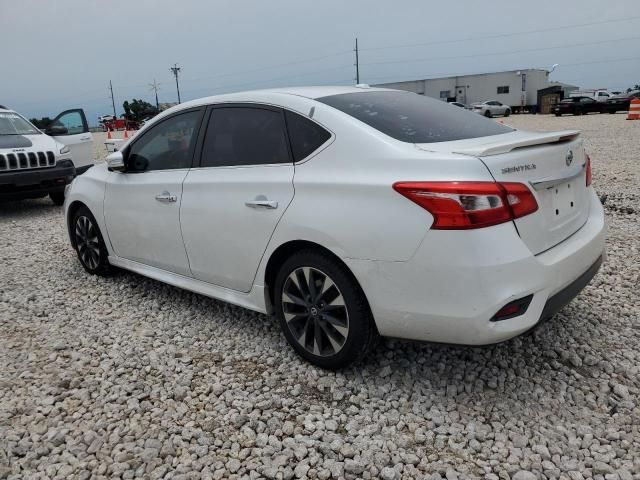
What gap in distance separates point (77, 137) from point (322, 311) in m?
8.66

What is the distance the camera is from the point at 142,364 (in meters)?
3.27

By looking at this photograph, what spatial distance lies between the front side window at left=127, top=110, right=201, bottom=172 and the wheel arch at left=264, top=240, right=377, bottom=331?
3.58ft

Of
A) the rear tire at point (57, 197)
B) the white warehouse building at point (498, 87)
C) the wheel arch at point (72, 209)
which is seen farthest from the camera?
the white warehouse building at point (498, 87)

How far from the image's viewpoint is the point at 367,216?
8.23 feet

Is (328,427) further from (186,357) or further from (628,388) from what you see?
(628,388)

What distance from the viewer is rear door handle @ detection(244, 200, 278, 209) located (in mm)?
2940

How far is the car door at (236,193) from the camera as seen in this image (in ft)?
9.89

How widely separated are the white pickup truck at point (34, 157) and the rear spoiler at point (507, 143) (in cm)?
762

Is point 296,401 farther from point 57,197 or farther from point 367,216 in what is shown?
point 57,197

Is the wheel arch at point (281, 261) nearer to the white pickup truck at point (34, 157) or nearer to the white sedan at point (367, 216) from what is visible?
the white sedan at point (367, 216)

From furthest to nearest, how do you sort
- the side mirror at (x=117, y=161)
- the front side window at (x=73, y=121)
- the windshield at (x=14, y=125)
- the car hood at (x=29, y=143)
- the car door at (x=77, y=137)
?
1. the front side window at (x=73, y=121)
2. the car door at (x=77, y=137)
3. the windshield at (x=14, y=125)
4. the car hood at (x=29, y=143)
5. the side mirror at (x=117, y=161)

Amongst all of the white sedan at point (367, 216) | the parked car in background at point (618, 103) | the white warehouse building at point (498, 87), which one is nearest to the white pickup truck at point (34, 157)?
the white sedan at point (367, 216)

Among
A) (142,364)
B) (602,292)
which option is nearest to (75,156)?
(142,364)

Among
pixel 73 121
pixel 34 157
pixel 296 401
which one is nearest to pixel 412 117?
pixel 296 401
